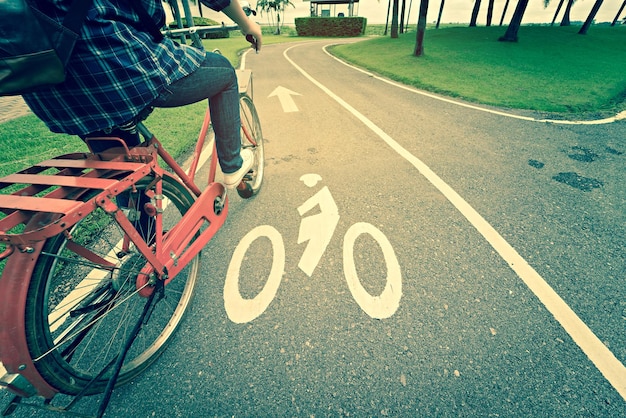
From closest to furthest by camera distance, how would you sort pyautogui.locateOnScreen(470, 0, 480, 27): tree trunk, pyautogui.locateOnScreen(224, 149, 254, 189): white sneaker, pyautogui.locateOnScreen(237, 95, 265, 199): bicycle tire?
pyautogui.locateOnScreen(224, 149, 254, 189): white sneaker, pyautogui.locateOnScreen(237, 95, 265, 199): bicycle tire, pyautogui.locateOnScreen(470, 0, 480, 27): tree trunk

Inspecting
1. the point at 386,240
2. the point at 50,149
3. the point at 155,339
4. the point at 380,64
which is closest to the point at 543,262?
the point at 386,240

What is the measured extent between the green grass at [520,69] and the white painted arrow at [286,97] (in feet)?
12.6

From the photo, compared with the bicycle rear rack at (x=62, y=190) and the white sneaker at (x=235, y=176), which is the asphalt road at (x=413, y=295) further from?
the bicycle rear rack at (x=62, y=190)

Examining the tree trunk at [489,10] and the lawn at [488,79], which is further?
the tree trunk at [489,10]

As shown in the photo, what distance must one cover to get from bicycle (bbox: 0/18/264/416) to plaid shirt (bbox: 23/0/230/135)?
0.17m

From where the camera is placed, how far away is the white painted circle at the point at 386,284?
2071mm

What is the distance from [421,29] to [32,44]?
14.6 m

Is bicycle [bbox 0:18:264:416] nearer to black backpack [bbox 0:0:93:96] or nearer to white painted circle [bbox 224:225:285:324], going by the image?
white painted circle [bbox 224:225:285:324]

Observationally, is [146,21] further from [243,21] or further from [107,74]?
[243,21]

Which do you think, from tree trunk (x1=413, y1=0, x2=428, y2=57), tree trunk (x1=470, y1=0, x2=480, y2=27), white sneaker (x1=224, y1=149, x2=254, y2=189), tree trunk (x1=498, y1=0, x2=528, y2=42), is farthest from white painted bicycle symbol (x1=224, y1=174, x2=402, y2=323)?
tree trunk (x1=470, y1=0, x2=480, y2=27)

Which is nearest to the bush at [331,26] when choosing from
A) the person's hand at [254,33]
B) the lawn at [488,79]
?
the lawn at [488,79]

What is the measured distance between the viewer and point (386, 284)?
224 cm

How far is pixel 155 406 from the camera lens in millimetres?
1587

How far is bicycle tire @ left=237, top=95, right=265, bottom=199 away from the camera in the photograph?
3299mm
